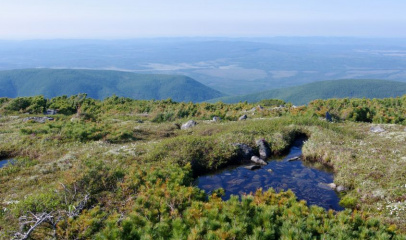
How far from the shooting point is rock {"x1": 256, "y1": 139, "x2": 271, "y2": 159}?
19.8m

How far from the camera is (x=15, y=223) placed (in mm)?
10398

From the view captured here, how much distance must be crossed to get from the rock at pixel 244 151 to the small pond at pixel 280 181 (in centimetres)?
136

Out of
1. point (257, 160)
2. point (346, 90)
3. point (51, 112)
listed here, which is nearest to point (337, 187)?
point (257, 160)

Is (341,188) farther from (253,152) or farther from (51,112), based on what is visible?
(51,112)

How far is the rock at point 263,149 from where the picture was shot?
19844mm

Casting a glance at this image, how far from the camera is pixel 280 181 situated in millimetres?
16156

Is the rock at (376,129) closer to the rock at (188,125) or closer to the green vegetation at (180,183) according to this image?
the green vegetation at (180,183)

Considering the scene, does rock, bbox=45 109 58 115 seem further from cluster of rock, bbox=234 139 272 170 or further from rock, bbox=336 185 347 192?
rock, bbox=336 185 347 192

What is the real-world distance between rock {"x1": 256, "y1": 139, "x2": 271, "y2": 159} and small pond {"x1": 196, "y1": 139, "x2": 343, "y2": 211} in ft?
2.79

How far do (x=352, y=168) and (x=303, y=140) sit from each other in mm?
7076

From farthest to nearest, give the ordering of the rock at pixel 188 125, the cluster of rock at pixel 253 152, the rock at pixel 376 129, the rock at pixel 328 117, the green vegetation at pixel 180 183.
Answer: the rock at pixel 328 117
the rock at pixel 188 125
the rock at pixel 376 129
the cluster of rock at pixel 253 152
the green vegetation at pixel 180 183

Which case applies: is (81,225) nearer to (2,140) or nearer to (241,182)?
(241,182)

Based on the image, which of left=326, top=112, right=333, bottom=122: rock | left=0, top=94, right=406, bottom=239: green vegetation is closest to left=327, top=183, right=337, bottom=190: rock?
left=0, top=94, right=406, bottom=239: green vegetation

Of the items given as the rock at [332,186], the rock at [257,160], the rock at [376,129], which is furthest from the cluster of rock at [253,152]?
the rock at [376,129]
